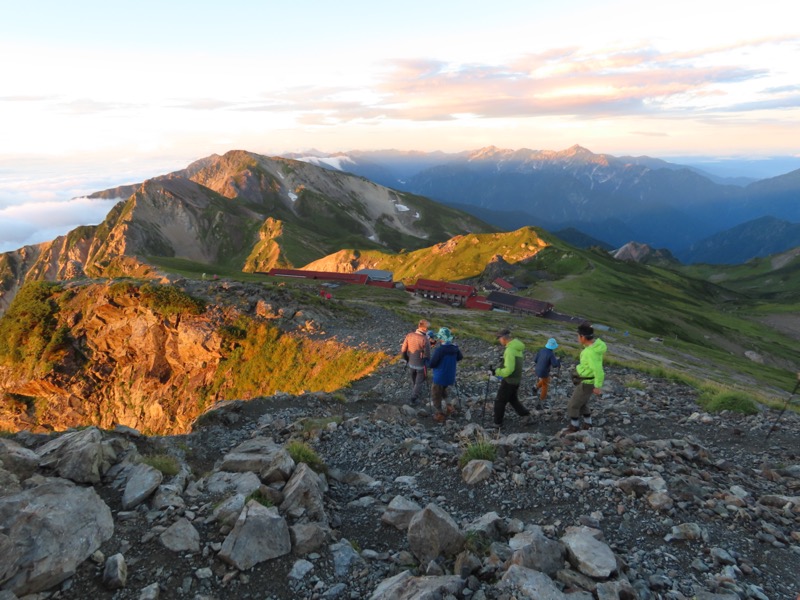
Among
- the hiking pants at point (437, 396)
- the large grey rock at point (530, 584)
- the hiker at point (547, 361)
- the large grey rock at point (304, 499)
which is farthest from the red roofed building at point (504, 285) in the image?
the large grey rock at point (530, 584)

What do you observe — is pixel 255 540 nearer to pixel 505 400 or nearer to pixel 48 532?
pixel 48 532

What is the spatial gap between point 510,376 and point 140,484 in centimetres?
1059

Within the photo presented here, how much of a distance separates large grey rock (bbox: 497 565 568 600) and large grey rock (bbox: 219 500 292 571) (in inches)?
150

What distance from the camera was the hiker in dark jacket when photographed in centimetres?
1599

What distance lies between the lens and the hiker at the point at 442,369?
16.0 metres

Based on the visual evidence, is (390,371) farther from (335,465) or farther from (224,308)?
(224,308)

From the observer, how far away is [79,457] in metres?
9.13

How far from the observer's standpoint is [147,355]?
45500 mm

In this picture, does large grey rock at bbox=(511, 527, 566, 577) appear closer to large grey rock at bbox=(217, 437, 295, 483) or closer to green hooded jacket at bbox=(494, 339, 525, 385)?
large grey rock at bbox=(217, 437, 295, 483)

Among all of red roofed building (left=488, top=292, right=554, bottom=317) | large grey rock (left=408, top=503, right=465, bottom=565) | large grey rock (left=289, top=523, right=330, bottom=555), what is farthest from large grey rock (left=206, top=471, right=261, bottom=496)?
red roofed building (left=488, top=292, right=554, bottom=317)

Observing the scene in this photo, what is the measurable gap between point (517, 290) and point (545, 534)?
4498 inches

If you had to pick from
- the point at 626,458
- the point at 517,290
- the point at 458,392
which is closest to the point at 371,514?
the point at 626,458

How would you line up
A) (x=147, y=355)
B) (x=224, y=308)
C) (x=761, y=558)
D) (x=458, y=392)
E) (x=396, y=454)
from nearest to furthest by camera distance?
(x=761, y=558)
(x=396, y=454)
(x=458, y=392)
(x=224, y=308)
(x=147, y=355)

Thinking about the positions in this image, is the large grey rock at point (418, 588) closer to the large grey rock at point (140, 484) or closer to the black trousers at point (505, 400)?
the large grey rock at point (140, 484)
